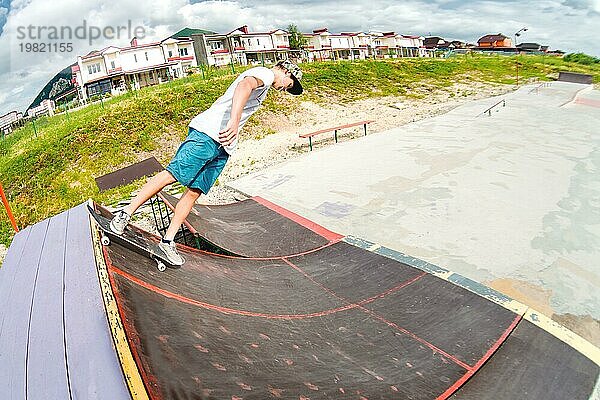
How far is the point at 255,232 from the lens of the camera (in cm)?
523

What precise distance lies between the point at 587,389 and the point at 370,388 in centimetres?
141

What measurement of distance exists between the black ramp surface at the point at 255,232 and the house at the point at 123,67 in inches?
1535

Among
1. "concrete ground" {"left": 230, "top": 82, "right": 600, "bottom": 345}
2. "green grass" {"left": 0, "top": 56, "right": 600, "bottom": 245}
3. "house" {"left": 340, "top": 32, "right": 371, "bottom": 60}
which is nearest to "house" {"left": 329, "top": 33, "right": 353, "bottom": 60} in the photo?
"house" {"left": 340, "top": 32, "right": 371, "bottom": 60}

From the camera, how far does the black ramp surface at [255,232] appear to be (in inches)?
179

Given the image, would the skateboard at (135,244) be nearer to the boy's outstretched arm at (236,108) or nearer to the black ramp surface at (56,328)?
the black ramp surface at (56,328)

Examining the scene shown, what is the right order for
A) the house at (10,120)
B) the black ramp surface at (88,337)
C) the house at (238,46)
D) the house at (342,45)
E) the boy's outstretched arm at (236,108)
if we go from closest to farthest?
1. the black ramp surface at (88,337)
2. the boy's outstretched arm at (236,108)
3. the house at (10,120)
4. the house at (238,46)
5. the house at (342,45)

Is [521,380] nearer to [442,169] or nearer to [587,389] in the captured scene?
[587,389]

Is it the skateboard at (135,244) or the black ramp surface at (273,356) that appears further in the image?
the skateboard at (135,244)

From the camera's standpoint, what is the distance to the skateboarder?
267 cm

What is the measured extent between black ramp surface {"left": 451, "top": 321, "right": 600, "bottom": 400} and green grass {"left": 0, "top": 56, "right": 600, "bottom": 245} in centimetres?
818

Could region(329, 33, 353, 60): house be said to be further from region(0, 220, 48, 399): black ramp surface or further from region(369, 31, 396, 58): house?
region(0, 220, 48, 399): black ramp surface

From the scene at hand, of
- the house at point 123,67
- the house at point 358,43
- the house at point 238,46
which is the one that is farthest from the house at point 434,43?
the house at point 123,67

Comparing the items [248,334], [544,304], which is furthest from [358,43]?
[248,334]

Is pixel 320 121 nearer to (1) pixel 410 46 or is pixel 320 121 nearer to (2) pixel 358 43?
(2) pixel 358 43
